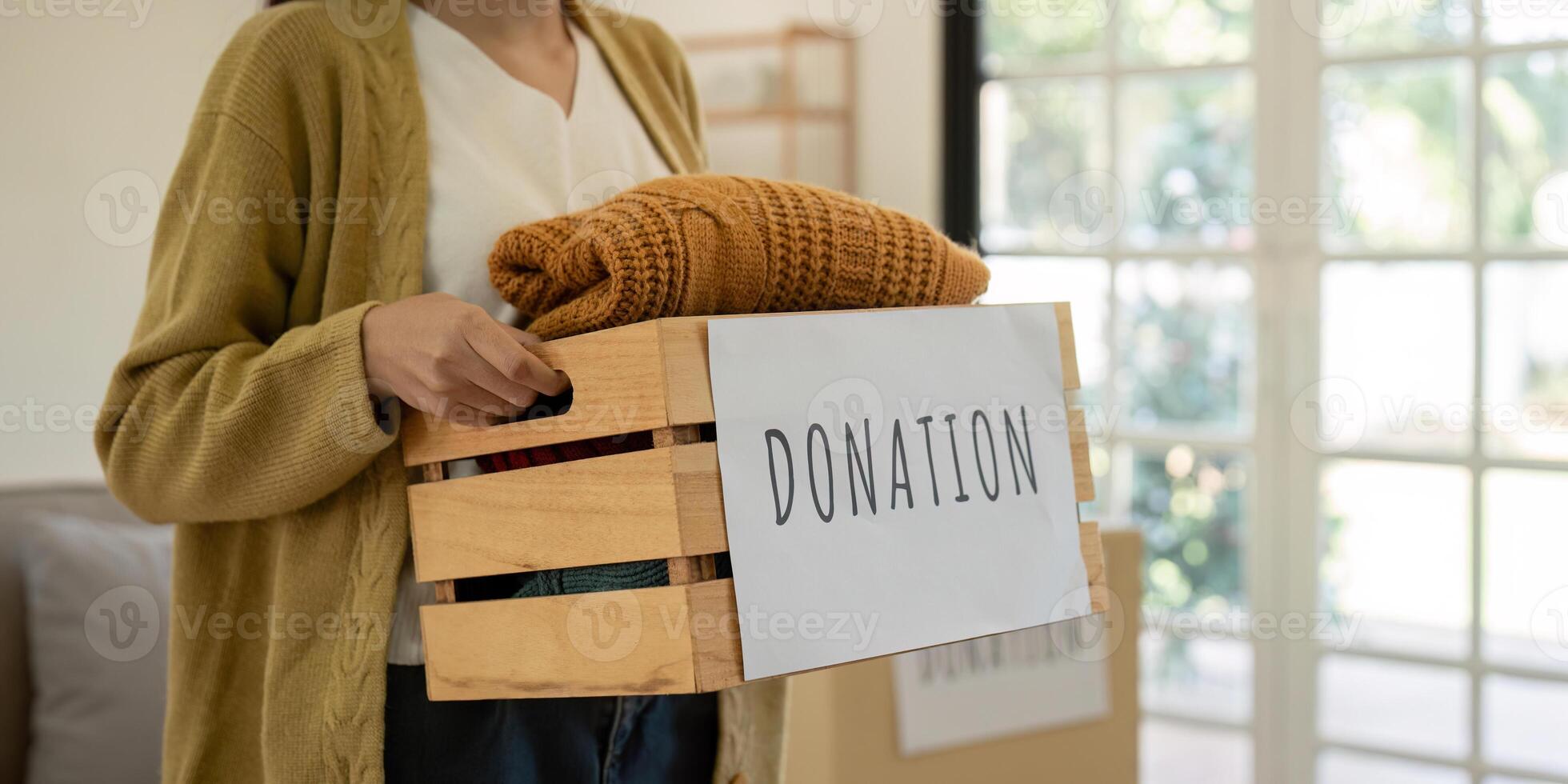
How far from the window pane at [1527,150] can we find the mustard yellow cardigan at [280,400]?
1932 millimetres

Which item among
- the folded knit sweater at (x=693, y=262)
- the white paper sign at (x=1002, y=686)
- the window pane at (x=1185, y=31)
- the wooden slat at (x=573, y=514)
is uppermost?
the window pane at (x=1185, y=31)

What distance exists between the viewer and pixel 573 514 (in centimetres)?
60

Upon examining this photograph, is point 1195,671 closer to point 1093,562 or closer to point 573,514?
point 1093,562

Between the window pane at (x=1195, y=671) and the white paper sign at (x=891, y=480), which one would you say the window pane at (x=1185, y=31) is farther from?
the white paper sign at (x=891, y=480)

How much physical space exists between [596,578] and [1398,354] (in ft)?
6.36

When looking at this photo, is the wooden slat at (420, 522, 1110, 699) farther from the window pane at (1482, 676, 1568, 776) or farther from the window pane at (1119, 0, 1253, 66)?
the window pane at (1119, 0, 1253, 66)

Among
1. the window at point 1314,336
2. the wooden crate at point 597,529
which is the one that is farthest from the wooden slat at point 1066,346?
the window at point 1314,336

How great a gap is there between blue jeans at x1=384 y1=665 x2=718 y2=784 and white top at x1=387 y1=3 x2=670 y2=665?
4 cm

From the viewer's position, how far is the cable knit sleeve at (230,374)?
0.67m

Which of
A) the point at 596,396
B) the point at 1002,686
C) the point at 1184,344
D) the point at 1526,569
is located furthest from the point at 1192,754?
the point at 596,396

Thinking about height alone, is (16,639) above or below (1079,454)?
below

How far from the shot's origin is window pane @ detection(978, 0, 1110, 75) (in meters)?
2.43

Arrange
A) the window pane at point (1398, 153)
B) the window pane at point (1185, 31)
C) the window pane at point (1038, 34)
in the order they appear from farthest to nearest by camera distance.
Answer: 1. the window pane at point (1038, 34)
2. the window pane at point (1185, 31)
3. the window pane at point (1398, 153)

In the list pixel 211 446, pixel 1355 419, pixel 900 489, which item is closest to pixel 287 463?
pixel 211 446
